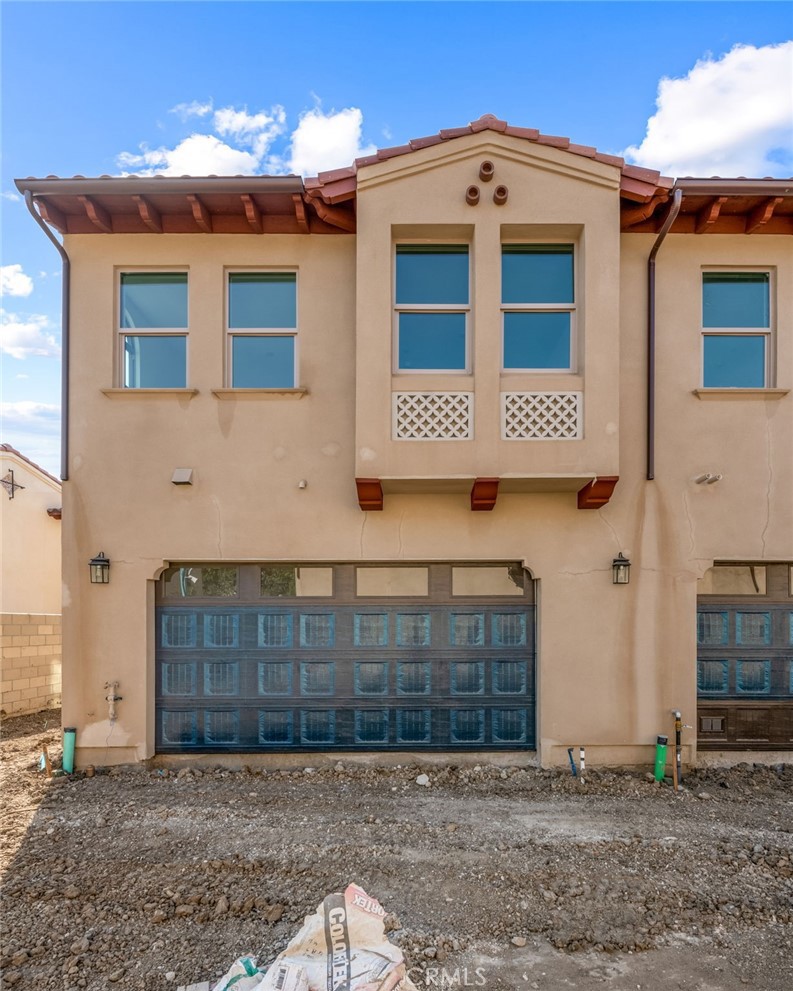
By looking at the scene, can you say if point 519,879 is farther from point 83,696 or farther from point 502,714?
point 83,696

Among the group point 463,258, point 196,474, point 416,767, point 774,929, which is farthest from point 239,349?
point 774,929

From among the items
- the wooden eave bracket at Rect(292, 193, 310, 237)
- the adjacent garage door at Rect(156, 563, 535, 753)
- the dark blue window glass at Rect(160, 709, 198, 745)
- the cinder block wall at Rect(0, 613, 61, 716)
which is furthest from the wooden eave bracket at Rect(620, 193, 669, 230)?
the cinder block wall at Rect(0, 613, 61, 716)

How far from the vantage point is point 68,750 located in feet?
18.7

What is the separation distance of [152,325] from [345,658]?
4.42 metres

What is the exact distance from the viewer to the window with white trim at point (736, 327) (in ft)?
19.8

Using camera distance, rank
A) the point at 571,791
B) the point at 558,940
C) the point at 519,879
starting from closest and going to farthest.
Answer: the point at 558,940 → the point at 519,879 → the point at 571,791

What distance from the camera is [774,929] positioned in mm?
3395

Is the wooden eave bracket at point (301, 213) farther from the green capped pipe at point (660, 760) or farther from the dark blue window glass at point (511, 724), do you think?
the green capped pipe at point (660, 760)

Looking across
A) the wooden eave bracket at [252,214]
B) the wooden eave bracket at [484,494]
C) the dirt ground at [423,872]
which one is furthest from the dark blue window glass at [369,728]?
the wooden eave bracket at [252,214]

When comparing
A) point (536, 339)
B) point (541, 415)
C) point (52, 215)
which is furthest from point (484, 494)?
point (52, 215)

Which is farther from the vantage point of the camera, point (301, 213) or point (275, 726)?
point (275, 726)

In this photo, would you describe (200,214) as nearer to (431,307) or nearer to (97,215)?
(97,215)

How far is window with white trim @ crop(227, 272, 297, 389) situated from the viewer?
20.0 ft

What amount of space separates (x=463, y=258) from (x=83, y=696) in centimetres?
636
